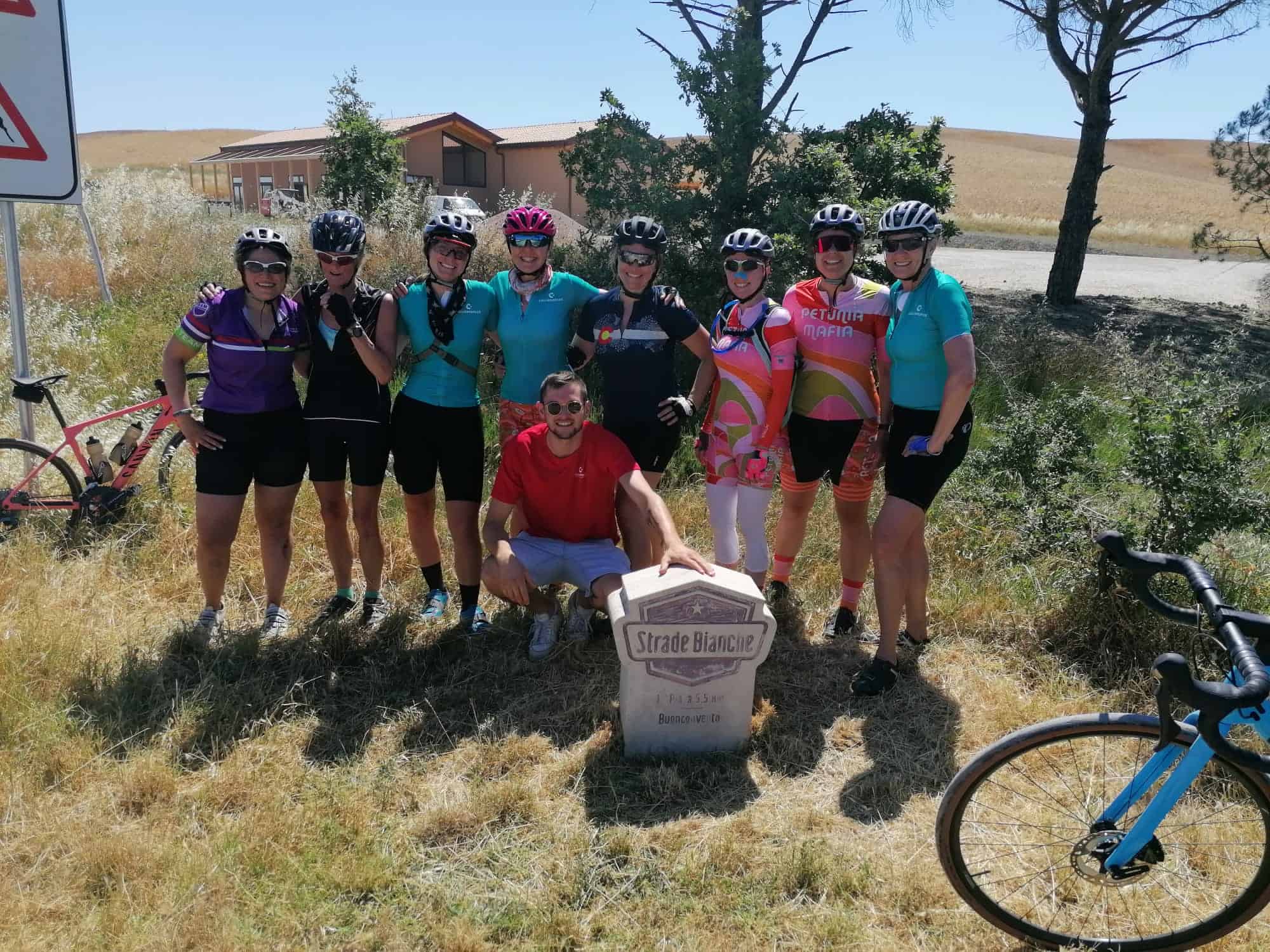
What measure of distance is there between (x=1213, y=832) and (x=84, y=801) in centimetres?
417

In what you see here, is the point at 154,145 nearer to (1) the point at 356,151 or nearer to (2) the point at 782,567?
(1) the point at 356,151

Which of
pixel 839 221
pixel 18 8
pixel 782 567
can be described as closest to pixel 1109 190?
pixel 782 567

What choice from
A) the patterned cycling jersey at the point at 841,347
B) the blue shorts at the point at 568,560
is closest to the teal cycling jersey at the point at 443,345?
the blue shorts at the point at 568,560

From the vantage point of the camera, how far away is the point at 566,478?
4344mm

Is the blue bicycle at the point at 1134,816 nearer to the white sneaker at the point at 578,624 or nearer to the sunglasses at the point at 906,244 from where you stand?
the sunglasses at the point at 906,244

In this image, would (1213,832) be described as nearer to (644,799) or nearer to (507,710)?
(644,799)

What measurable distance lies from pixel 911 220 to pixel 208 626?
3.90m

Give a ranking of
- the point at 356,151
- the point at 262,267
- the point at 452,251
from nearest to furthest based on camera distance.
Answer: the point at 262,267 → the point at 452,251 → the point at 356,151

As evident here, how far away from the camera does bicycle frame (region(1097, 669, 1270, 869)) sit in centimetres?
236

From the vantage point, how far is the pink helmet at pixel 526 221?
4.28m

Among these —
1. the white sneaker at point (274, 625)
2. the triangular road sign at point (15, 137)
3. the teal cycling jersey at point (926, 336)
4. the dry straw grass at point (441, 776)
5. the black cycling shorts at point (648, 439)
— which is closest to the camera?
the dry straw grass at point (441, 776)

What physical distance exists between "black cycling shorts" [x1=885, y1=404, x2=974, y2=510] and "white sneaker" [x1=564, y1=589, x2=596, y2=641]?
1.70 metres

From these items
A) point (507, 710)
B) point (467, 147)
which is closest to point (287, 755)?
point (507, 710)

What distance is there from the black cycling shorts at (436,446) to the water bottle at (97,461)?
2560mm
